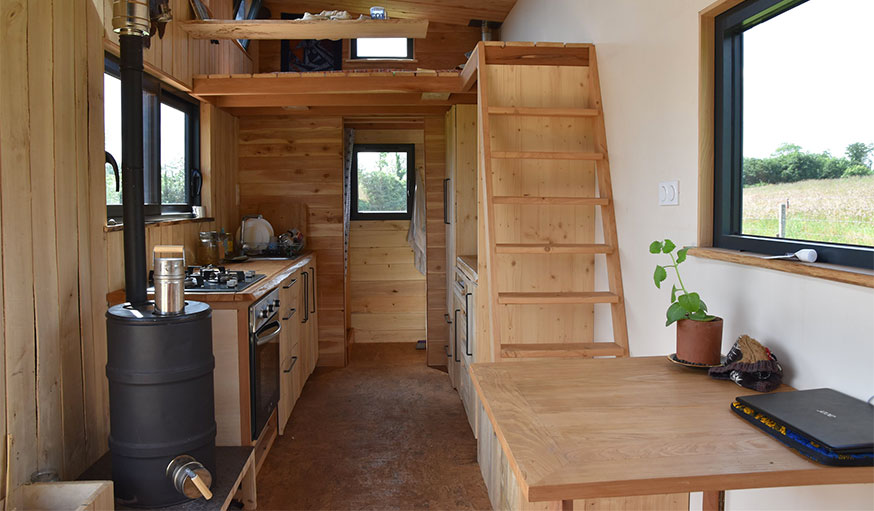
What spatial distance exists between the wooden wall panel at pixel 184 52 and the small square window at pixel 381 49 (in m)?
0.99

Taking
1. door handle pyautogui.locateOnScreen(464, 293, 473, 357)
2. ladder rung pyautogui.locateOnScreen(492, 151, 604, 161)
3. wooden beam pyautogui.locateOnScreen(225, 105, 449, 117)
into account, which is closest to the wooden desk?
ladder rung pyautogui.locateOnScreen(492, 151, 604, 161)

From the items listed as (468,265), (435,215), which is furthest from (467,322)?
(435,215)

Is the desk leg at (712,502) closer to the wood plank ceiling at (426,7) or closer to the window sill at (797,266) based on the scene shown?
the window sill at (797,266)

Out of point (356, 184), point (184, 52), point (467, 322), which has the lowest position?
point (467, 322)

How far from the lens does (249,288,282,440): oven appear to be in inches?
106

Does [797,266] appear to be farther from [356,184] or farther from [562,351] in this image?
[356,184]

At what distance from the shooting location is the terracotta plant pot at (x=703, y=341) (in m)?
1.58

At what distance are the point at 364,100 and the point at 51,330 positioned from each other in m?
2.50

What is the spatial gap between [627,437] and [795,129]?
39.0 inches

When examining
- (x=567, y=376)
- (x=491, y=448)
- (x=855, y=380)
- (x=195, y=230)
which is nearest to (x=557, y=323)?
(x=491, y=448)

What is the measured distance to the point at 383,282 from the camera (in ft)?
19.0

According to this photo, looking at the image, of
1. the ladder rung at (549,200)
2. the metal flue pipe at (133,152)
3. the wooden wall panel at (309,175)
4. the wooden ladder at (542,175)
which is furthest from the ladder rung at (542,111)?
the wooden wall panel at (309,175)

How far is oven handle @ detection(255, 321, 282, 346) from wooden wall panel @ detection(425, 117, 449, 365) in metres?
1.85

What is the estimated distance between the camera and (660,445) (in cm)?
114
